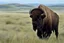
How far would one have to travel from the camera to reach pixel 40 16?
30.4 ft

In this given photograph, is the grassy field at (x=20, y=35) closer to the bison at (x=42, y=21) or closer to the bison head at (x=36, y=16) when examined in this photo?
the bison at (x=42, y=21)

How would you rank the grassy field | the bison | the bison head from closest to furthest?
the grassy field → the bison head → the bison

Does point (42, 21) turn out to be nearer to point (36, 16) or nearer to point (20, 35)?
point (36, 16)

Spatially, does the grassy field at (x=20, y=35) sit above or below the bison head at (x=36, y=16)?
A: below

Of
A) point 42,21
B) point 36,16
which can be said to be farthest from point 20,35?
point 36,16

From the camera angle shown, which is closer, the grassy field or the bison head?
the grassy field

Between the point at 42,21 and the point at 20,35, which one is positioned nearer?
the point at 42,21

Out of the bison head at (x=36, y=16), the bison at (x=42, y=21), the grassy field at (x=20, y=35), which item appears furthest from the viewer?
the bison at (x=42, y=21)

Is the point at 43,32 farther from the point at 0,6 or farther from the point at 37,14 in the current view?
the point at 0,6

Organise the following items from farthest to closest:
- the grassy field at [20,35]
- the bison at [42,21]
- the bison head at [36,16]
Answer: the bison at [42,21] → the bison head at [36,16] → the grassy field at [20,35]

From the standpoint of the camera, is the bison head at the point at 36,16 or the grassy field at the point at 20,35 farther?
the bison head at the point at 36,16

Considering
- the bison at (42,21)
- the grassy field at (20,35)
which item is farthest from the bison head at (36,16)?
the grassy field at (20,35)

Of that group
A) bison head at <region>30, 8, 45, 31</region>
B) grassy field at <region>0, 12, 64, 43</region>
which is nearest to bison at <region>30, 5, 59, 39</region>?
bison head at <region>30, 8, 45, 31</region>

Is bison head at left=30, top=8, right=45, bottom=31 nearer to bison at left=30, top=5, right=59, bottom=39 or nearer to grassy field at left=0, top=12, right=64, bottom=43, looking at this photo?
bison at left=30, top=5, right=59, bottom=39
